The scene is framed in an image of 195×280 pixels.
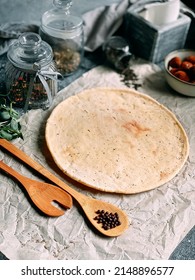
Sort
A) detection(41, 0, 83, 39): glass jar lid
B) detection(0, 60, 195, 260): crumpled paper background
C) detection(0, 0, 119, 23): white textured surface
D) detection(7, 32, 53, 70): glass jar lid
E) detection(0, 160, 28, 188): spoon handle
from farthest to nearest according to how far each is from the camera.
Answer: detection(0, 0, 119, 23): white textured surface → detection(41, 0, 83, 39): glass jar lid → detection(7, 32, 53, 70): glass jar lid → detection(0, 160, 28, 188): spoon handle → detection(0, 60, 195, 260): crumpled paper background

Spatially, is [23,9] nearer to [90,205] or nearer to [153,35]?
[153,35]

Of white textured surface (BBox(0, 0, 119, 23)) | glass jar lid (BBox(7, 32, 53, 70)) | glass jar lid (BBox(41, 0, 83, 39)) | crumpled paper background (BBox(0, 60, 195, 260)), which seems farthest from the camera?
white textured surface (BBox(0, 0, 119, 23))

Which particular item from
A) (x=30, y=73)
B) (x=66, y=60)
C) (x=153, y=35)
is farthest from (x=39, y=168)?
(x=153, y=35)

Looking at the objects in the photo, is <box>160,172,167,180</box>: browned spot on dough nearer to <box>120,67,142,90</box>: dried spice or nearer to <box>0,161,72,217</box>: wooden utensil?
<box>0,161,72,217</box>: wooden utensil

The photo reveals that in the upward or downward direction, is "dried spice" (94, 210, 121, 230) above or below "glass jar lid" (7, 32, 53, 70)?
below

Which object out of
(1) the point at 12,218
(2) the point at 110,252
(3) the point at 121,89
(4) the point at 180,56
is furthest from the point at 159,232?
(4) the point at 180,56

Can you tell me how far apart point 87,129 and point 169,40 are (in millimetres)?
476

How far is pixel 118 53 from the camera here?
139 centimetres

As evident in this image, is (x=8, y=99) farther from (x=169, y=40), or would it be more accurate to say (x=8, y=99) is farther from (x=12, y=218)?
(x=169, y=40)

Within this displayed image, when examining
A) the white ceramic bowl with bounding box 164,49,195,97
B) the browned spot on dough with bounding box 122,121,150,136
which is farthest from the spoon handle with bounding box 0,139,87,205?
the white ceramic bowl with bounding box 164,49,195,97

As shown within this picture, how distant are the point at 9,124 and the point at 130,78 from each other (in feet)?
1.48

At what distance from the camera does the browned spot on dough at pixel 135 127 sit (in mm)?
1194

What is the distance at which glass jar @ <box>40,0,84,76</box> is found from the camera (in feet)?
4.25

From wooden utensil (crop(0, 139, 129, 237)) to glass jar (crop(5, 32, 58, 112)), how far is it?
0.19 meters
